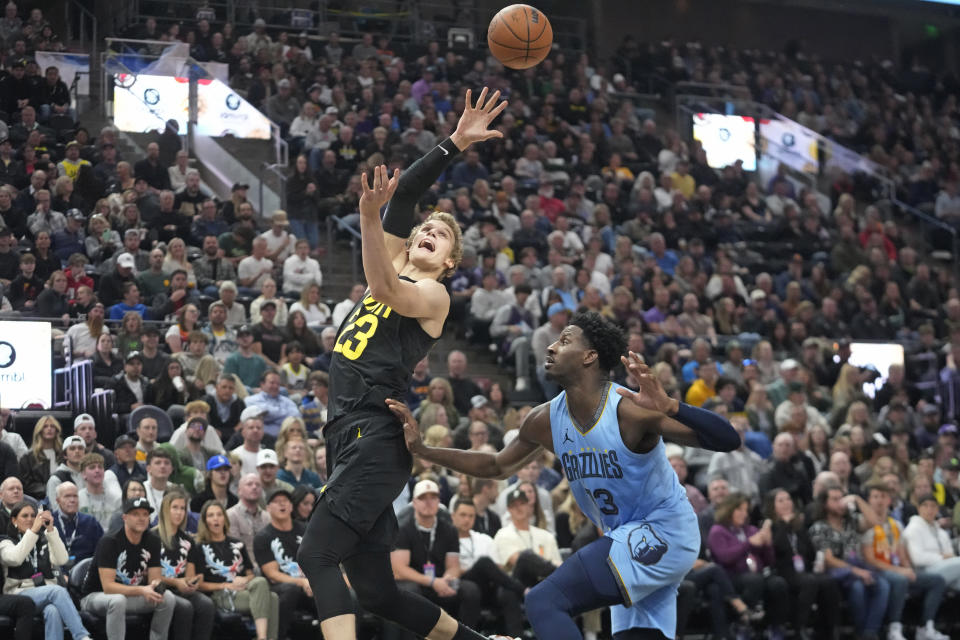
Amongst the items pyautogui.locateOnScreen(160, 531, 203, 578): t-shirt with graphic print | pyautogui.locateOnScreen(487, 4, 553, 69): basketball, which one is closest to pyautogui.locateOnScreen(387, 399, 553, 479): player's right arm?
pyautogui.locateOnScreen(487, 4, 553, 69): basketball

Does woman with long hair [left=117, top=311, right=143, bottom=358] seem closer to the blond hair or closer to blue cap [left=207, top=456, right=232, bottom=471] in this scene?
blue cap [left=207, top=456, right=232, bottom=471]

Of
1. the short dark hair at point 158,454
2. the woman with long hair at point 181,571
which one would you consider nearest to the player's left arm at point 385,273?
the woman with long hair at point 181,571

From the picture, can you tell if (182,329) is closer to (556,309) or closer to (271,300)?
(271,300)

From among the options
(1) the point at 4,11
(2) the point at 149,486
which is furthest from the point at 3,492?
(1) the point at 4,11

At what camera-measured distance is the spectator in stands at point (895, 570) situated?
12695 mm

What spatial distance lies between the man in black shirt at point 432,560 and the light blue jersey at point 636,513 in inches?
196

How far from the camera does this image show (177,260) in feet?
48.2

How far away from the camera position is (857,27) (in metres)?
30.4

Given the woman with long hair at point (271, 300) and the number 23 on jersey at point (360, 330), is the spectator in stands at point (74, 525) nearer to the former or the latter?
the woman with long hair at point (271, 300)

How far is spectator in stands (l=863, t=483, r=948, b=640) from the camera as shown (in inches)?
500

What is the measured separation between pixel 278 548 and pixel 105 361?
3.11 metres

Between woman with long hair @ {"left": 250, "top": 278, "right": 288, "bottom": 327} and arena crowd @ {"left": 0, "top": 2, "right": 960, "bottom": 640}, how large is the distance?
0.03 m

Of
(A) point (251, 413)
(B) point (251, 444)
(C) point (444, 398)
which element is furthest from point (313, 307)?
(B) point (251, 444)

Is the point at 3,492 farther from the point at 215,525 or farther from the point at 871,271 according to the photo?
the point at 871,271
